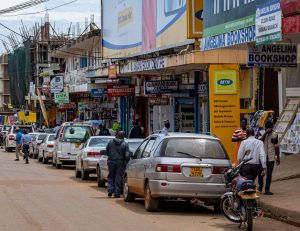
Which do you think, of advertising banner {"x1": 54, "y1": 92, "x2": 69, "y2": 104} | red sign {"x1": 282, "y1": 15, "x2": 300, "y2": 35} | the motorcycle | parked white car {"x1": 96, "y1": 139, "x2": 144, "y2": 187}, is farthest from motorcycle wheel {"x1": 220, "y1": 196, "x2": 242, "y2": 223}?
advertising banner {"x1": 54, "y1": 92, "x2": 69, "y2": 104}

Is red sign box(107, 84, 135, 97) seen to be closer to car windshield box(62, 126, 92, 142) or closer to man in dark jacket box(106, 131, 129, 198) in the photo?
car windshield box(62, 126, 92, 142)

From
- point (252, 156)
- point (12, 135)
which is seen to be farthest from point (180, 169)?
point (12, 135)

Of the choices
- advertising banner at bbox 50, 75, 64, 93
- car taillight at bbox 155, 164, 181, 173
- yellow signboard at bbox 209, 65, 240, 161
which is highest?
advertising banner at bbox 50, 75, 64, 93

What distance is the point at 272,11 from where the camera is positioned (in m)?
18.0

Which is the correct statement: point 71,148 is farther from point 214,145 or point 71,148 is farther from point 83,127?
point 214,145

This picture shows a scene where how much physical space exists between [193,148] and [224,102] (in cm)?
944

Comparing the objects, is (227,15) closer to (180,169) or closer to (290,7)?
(290,7)

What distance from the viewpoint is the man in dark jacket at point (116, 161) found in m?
18.8

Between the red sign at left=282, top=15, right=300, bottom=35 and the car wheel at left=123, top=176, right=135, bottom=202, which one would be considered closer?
the red sign at left=282, top=15, right=300, bottom=35

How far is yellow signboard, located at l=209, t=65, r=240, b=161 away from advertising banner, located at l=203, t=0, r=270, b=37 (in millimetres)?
1710

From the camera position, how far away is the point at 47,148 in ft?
119

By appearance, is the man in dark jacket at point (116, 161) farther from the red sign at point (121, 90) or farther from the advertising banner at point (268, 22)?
the red sign at point (121, 90)

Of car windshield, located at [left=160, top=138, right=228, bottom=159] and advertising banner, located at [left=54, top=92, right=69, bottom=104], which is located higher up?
advertising banner, located at [left=54, top=92, right=69, bottom=104]

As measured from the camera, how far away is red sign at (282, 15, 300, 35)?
16656 millimetres
